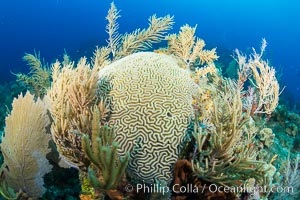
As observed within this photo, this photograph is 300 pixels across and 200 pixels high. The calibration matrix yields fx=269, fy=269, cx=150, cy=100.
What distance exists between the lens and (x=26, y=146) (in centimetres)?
365

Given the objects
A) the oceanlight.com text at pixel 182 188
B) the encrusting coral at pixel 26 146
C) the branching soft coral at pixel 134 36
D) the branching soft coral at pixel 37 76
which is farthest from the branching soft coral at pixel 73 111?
the branching soft coral at pixel 37 76

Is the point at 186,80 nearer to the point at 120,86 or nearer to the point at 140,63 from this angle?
the point at 140,63

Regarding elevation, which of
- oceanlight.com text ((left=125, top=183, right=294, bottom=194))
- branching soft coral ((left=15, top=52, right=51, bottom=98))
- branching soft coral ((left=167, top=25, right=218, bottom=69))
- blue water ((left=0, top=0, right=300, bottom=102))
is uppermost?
blue water ((left=0, top=0, right=300, bottom=102))

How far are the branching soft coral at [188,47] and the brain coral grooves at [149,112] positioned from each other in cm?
162

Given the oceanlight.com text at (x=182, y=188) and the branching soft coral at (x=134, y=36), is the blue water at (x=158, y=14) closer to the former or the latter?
the branching soft coral at (x=134, y=36)

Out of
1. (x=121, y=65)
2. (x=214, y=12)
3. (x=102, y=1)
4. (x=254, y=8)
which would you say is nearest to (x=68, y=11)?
(x=102, y=1)

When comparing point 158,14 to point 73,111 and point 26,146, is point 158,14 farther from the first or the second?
point 73,111

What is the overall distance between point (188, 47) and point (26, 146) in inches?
137

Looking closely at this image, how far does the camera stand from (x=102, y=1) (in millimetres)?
128000

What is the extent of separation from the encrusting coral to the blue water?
47.6m

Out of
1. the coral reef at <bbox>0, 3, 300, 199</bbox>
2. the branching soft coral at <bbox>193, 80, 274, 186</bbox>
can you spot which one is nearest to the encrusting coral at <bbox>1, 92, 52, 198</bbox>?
the coral reef at <bbox>0, 3, 300, 199</bbox>

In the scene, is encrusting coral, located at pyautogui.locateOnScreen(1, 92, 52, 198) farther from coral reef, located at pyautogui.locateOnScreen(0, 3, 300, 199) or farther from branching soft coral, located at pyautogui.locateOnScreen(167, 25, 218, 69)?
branching soft coral, located at pyautogui.locateOnScreen(167, 25, 218, 69)

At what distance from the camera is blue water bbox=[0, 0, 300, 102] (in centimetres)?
7206

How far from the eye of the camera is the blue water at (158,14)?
72.1 m
